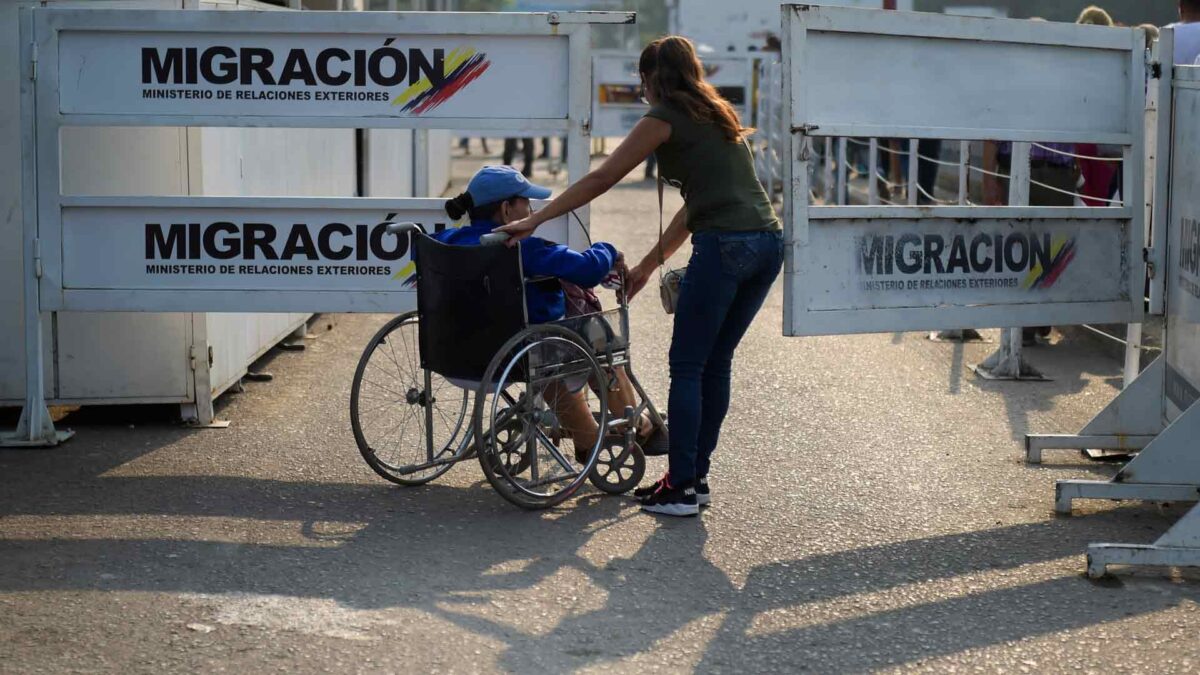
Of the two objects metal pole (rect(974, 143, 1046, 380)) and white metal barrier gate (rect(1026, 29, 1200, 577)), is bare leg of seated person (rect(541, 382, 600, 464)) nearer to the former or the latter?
white metal barrier gate (rect(1026, 29, 1200, 577))

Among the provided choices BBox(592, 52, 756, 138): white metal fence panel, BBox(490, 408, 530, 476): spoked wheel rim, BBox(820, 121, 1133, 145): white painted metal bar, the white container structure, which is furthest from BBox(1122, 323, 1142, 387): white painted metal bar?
BBox(592, 52, 756, 138): white metal fence panel

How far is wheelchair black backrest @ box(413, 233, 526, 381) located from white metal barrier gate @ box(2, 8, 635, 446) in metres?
1.11

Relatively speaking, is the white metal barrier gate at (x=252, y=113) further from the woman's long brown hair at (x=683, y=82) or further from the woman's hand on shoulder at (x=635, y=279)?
the woman's long brown hair at (x=683, y=82)

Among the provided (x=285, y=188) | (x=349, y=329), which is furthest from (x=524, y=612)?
(x=349, y=329)

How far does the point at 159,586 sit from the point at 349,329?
6042 millimetres

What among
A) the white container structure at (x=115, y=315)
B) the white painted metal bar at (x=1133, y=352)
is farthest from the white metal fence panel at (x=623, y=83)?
the white painted metal bar at (x=1133, y=352)

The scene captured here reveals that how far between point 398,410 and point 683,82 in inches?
81.1

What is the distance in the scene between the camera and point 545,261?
5984 mm

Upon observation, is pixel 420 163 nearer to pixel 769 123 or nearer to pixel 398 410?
pixel 769 123

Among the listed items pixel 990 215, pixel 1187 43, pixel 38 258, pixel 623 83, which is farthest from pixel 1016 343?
pixel 623 83

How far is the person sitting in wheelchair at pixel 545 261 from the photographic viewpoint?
5.98 meters

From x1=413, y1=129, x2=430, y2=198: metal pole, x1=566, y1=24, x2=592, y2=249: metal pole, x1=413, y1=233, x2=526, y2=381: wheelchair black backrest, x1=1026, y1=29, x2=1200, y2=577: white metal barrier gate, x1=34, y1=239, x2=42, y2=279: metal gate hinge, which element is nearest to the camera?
x1=1026, y1=29, x2=1200, y2=577: white metal barrier gate

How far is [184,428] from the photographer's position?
25.3 feet

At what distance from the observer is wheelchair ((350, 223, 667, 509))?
5.88 metres
